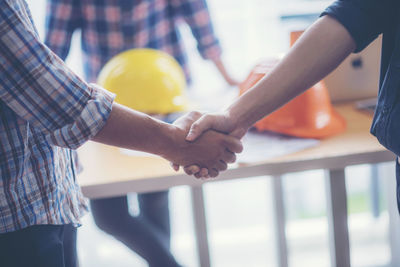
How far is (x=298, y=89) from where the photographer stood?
34.9 inches

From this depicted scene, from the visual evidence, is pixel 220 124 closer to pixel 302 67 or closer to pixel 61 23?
pixel 302 67

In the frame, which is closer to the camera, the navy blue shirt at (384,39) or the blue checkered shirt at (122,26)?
the navy blue shirt at (384,39)

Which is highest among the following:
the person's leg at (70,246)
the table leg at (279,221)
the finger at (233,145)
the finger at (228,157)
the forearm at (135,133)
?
the forearm at (135,133)

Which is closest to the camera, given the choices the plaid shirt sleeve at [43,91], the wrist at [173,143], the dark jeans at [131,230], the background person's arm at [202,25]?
the plaid shirt sleeve at [43,91]

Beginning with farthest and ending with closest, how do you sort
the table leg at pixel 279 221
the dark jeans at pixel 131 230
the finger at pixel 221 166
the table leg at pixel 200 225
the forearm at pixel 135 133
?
the table leg at pixel 279 221
the dark jeans at pixel 131 230
the table leg at pixel 200 225
the finger at pixel 221 166
the forearm at pixel 135 133

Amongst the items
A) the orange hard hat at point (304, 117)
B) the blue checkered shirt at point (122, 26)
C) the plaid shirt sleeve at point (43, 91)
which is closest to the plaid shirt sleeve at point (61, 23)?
the blue checkered shirt at point (122, 26)

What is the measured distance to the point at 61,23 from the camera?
1.63m

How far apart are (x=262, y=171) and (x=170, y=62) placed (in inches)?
23.1

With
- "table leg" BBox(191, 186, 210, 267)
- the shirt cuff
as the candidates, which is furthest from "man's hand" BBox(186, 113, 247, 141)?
the shirt cuff

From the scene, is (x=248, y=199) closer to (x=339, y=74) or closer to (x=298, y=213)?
(x=298, y=213)

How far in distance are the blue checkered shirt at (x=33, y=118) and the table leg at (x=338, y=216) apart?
63 cm

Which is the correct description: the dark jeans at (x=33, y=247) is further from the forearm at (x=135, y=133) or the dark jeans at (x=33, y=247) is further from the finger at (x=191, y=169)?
the finger at (x=191, y=169)

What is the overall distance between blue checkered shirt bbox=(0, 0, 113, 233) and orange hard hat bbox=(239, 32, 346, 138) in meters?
0.63

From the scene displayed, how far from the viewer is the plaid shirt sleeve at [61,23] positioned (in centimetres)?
161
